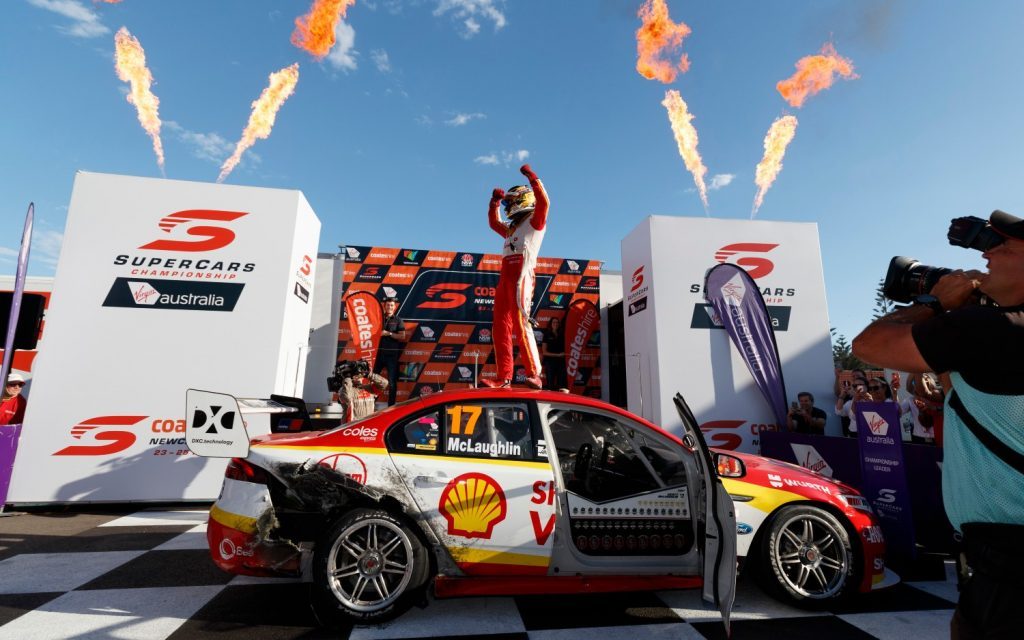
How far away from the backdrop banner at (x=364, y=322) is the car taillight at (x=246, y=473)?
7.50 m

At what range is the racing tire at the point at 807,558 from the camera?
106 inches

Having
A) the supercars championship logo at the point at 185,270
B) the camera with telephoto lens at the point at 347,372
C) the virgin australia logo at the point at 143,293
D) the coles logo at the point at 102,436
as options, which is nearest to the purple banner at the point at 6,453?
the coles logo at the point at 102,436

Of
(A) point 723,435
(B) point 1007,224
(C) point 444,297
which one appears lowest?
(A) point 723,435

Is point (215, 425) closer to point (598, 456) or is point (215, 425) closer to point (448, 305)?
point (598, 456)

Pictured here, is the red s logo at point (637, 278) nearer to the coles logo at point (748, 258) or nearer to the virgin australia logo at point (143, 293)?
the coles logo at point (748, 258)

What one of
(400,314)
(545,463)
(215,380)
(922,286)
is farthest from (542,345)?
(922,286)

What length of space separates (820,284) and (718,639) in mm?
7604

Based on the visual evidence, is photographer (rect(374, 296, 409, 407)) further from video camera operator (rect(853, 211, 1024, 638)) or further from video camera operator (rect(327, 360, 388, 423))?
video camera operator (rect(853, 211, 1024, 638))

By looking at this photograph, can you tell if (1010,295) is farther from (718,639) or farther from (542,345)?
(542,345)

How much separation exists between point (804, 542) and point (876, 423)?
6.12 feet

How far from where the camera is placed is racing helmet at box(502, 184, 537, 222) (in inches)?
183

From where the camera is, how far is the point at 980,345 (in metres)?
1.13

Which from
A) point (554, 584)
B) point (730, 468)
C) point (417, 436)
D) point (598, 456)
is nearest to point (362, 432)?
point (417, 436)

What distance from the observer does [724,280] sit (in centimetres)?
781
